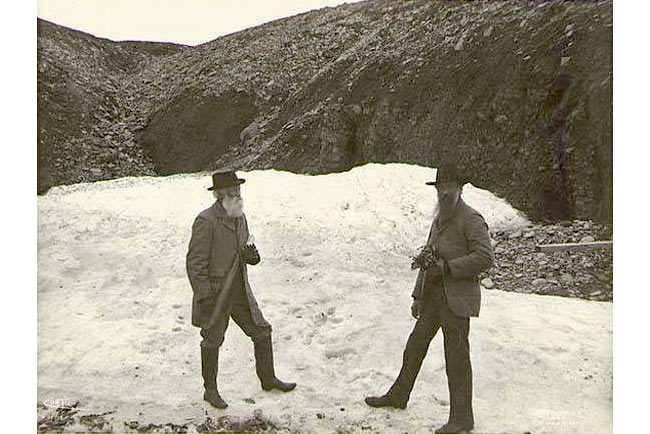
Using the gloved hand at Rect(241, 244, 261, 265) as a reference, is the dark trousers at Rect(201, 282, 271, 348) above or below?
below

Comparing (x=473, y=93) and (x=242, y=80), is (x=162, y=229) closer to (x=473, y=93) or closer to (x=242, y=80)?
(x=473, y=93)

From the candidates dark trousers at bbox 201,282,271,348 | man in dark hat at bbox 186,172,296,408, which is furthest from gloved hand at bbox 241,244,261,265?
dark trousers at bbox 201,282,271,348

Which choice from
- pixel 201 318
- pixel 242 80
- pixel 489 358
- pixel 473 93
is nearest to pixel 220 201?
pixel 201 318

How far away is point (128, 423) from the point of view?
4.30 metres

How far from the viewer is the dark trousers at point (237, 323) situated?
4334 mm

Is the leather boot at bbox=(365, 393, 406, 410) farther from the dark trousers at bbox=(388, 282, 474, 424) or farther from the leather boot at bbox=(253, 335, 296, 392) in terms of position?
the leather boot at bbox=(253, 335, 296, 392)

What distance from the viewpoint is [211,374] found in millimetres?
4379

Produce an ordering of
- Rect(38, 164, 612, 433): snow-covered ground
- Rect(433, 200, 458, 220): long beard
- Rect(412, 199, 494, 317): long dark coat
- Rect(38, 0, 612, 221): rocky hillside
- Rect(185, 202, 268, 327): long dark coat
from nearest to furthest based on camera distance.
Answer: Rect(412, 199, 494, 317): long dark coat → Rect(433, 200, 458, 220): long beard → Rect(185, 202, 268, 327): long dark coat → Rect(38, 164, 612, 433): snow-covered ground → Rect(38, 0, 612, 221): rocky hillside

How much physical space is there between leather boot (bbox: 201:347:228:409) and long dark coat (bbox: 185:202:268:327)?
0.19 metres

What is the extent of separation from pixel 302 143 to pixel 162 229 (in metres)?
2.11

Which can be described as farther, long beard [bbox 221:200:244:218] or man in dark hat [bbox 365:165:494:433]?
long beard [bbox 221:200:244:218]

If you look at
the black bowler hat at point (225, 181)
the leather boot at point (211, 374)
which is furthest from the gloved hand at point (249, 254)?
the leather boot at point (211, 374)

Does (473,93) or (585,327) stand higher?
(473,93)

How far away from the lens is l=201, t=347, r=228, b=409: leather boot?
4371 mm
